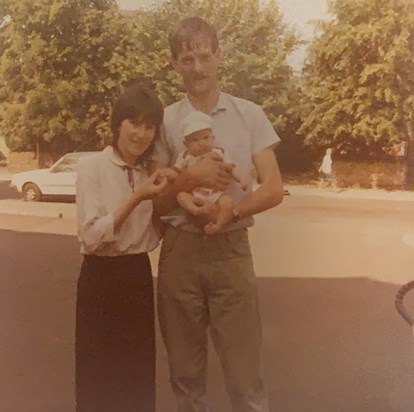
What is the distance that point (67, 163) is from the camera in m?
0.98

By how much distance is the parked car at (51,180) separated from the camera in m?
0.96

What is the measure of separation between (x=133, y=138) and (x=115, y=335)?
0.28m

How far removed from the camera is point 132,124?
905 millimetres

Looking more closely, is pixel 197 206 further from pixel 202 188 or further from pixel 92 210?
pixel 92 210

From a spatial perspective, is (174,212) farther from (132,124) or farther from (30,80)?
(30,80)

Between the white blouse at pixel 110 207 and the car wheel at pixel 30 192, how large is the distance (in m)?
0.16

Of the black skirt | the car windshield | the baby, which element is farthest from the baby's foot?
the car windshield

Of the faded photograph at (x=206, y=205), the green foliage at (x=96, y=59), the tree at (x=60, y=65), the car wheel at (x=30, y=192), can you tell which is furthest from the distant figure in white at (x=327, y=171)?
the car wheel at (x=30, y=192)

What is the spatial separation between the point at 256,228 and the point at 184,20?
32cm

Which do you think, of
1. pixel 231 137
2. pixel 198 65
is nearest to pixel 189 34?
pixel 198 65

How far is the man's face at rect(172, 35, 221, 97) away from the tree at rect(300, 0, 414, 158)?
19 cm

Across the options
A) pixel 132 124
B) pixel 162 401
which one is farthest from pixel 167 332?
pixel 132 124

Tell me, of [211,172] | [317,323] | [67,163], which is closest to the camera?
[211,172]

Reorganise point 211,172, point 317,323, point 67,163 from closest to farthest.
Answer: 1. point 211,172
2. point 67,163
3. point 317,323
